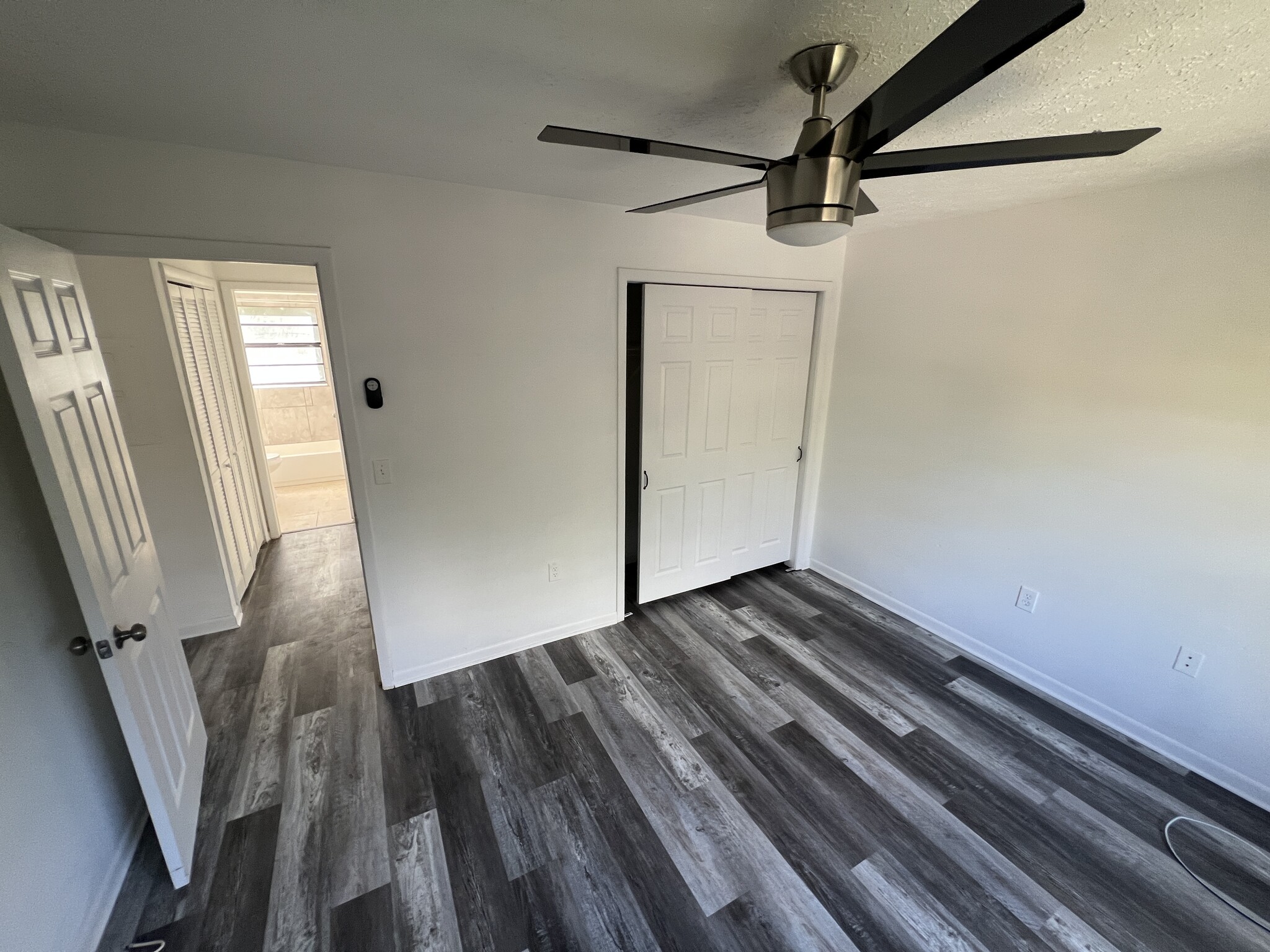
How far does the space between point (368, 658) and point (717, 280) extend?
2.83m

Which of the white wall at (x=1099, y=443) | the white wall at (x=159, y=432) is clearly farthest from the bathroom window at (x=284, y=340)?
the white wall at (x=1099, y=443)

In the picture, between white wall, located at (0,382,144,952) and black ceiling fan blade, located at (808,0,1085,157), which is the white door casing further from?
white wall, located at (0,382,144,952)

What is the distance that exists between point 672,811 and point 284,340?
6.54 metres

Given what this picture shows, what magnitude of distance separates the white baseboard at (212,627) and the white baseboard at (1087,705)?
12.8 ft

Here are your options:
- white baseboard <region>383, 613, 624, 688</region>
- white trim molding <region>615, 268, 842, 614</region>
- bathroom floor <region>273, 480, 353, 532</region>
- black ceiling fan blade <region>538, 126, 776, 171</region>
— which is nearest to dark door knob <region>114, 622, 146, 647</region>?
white baseboard <region>383, 613, 624, 688</region>

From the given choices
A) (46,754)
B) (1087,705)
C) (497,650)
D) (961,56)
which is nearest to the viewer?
(961,56)

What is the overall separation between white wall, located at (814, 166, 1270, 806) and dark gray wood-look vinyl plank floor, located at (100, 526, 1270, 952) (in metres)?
0.31

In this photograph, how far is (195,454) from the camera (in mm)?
2605

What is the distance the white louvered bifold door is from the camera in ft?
8.96

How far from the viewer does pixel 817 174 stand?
40.8 inches

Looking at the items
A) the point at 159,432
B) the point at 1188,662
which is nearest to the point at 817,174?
the point at 1188,662

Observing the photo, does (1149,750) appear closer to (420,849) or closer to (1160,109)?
(1160,109)

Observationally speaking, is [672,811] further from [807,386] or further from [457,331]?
[807,386]

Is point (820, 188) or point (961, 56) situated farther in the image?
point (820, 188)
